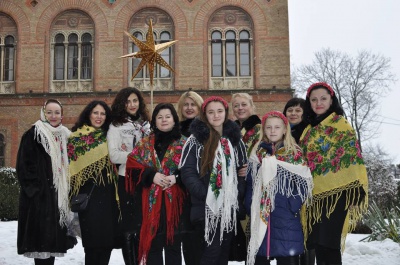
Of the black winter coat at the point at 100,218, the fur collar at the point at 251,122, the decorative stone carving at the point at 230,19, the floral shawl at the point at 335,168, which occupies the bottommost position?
the black winter coat at the point at 100,218

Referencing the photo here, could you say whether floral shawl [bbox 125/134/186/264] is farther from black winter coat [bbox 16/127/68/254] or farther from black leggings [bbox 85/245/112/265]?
black winter coat [bbox 16/127/68/254]

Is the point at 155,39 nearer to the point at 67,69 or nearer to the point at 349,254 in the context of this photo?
the point at 67,69

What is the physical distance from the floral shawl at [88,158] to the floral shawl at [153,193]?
1.39 feet

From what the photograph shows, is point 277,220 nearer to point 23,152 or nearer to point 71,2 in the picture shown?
point 23,152

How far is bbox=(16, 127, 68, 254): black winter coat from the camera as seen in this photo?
4.82m

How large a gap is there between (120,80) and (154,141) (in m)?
15.2

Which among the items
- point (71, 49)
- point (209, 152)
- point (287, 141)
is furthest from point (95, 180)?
point (71, 49)

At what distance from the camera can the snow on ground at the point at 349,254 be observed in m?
6.65

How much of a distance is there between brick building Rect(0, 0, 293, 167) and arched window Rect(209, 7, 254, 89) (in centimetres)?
5

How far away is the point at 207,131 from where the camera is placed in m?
4.41

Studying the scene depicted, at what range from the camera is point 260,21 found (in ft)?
63.7

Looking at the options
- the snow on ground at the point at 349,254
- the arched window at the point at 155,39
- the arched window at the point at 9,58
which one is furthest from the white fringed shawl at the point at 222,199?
the arched window at the point at 9,58

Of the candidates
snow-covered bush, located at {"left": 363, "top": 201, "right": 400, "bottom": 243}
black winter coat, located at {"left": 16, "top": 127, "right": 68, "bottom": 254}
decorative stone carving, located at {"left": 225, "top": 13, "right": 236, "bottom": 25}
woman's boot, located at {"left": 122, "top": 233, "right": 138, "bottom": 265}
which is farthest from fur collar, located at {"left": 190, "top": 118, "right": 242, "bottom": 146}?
decorative stone carving, located at {"left": 225, "top": 13, "right": 236, "bottom": 25}

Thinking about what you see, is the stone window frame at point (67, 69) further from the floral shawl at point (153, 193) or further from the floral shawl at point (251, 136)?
the floral shawl at point (153, 193)
